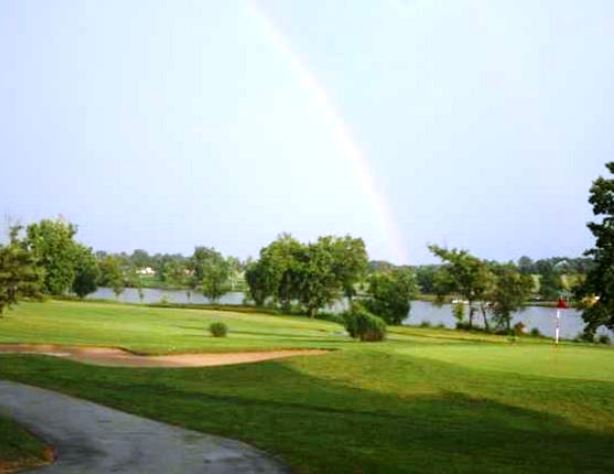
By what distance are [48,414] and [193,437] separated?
3559 mm

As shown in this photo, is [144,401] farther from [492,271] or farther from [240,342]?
[492,271]

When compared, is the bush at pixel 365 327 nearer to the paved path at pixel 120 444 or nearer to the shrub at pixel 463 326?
the paved path at pixel 120 444

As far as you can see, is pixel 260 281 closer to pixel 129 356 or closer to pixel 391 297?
pixel 391 297

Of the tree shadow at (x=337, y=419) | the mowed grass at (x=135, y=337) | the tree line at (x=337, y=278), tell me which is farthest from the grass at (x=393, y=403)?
the tree line at (x=337, y=278)

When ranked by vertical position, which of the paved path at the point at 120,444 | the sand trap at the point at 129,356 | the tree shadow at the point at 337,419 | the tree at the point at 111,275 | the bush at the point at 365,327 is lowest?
A: the paved path at the point at 120,444

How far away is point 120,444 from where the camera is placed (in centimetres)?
1330

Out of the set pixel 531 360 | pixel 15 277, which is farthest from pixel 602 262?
pixel 15 277

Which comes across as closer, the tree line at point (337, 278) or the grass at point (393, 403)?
the grass at point (393, 403)

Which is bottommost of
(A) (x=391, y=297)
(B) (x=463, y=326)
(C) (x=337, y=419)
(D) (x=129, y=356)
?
(C) (x=337, y=419)

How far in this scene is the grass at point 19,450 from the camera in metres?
11.3

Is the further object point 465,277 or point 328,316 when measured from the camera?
point 328,316

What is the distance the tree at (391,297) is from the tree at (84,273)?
1380 inches

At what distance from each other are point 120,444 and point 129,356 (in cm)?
1774

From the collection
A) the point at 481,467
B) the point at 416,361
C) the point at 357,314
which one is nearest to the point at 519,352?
the point at 416,361
